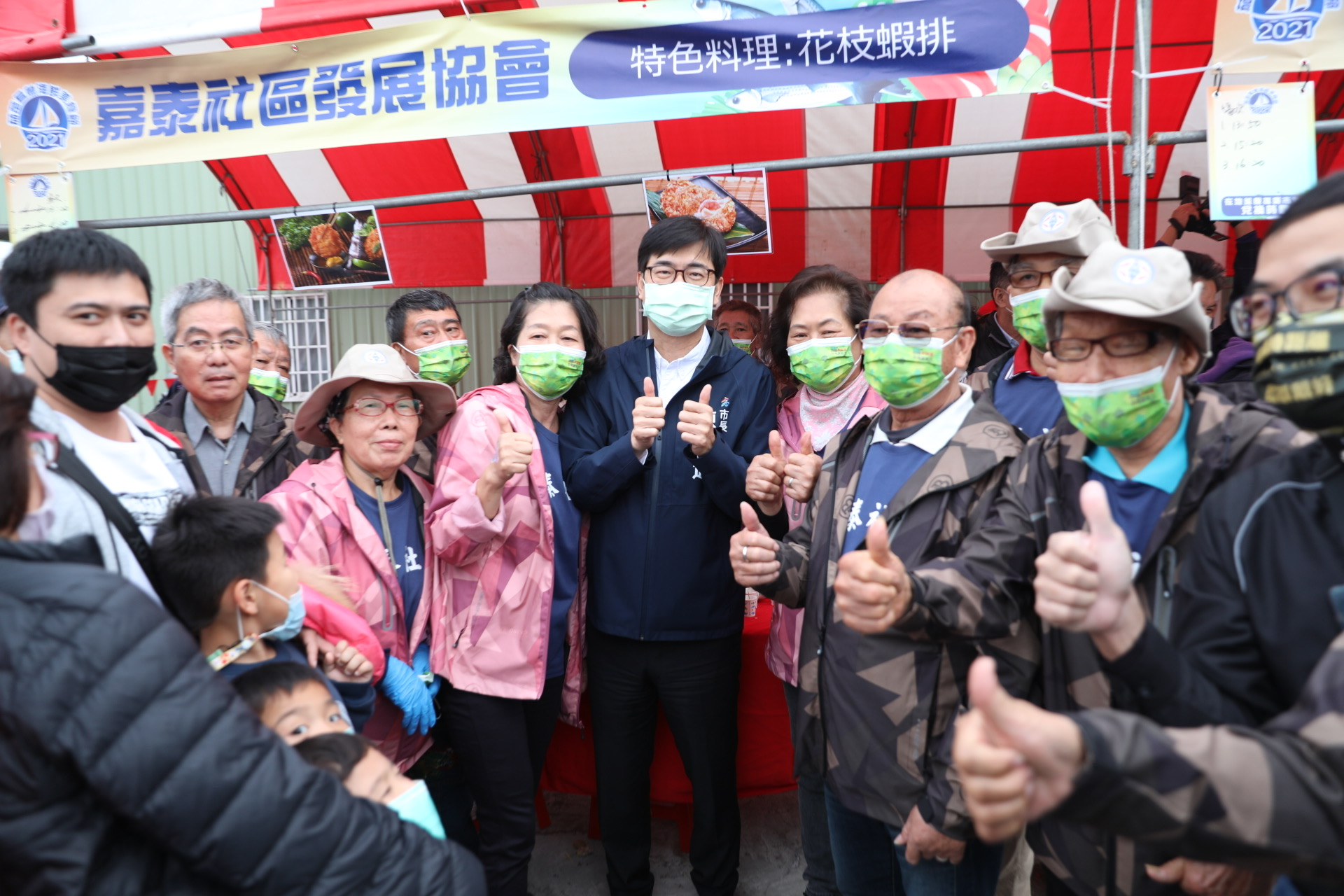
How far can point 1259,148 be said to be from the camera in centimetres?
280

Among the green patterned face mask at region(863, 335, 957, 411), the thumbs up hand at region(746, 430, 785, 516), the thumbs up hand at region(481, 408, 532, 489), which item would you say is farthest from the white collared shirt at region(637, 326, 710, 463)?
the green patterned face mask at region(863, 335, 957, 411)

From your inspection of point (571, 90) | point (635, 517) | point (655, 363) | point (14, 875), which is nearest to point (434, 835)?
point (14, 875)

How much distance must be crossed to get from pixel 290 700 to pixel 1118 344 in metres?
1.92

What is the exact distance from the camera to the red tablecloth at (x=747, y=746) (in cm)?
331

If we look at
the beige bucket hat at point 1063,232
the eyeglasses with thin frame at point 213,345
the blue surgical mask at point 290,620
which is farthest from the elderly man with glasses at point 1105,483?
the eyeglasses with thin frame at point 213,345

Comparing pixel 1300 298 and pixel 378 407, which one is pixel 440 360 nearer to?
pixel 378 407

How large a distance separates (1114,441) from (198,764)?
1.79 m

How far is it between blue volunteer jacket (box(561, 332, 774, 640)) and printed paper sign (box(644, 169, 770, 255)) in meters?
1.40

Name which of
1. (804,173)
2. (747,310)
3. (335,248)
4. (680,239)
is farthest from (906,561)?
(804,173)

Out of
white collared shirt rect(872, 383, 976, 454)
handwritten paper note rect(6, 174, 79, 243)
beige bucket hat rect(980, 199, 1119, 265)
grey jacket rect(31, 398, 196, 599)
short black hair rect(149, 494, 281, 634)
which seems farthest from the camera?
handwritten paper note rect(6, 174, 79, 243)

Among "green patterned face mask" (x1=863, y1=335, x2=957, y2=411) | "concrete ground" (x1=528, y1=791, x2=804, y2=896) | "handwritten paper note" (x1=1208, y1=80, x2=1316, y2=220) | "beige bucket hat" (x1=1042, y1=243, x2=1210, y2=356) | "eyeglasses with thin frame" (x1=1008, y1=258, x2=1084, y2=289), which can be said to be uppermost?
"handwritten paper note" (x1=1208, y1=80, x2=1316, y2=220)

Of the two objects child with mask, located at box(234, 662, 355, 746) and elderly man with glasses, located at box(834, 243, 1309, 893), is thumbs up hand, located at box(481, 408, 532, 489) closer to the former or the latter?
child with mask, located at box(234, 662, 355, 746)

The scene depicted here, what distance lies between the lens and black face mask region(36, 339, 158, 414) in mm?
1713

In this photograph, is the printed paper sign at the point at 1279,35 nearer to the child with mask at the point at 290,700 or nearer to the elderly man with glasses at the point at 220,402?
the child with mask at the point at 290,700
